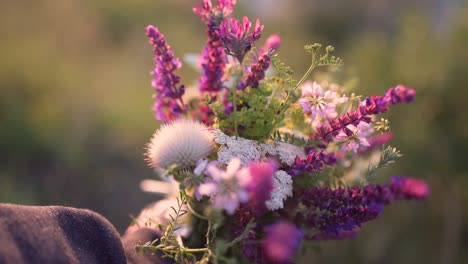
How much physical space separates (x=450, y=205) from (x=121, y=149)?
2648mm

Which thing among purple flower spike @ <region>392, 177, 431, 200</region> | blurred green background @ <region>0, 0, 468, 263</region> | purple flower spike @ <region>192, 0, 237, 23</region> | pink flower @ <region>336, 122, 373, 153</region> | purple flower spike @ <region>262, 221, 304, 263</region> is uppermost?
blurred green background @ <region>0, 0, 468, 263</region>

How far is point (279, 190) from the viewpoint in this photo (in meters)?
0.89

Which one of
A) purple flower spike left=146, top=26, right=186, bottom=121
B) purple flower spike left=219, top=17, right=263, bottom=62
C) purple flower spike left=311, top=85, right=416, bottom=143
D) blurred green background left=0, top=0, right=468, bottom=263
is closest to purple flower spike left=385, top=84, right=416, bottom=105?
purple flower spike left=311, top=85, right=416, bottom=143

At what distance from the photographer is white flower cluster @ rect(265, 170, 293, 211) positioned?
88cm

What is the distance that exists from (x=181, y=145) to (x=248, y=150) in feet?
0.37

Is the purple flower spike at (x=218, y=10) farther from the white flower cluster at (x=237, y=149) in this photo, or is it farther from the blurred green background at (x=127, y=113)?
the blurred green background at (x=127, y=113)

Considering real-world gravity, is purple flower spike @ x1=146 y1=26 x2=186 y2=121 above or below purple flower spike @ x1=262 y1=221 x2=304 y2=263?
above

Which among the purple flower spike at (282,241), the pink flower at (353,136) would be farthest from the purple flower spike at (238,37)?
the purple flower spike at (282,241)

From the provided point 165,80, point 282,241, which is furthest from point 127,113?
point 282,241

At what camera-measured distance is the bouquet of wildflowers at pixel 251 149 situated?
0.88m

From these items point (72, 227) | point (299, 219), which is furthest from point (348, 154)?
point (72, 227)

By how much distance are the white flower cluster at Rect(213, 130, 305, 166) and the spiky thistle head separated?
0.9 inches

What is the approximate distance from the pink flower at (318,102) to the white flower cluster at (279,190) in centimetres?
14

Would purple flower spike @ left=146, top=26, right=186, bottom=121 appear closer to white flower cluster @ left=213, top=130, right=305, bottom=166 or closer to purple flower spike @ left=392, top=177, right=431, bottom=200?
white flower cluster @ left=213, top=130, right=305, bottom=166
